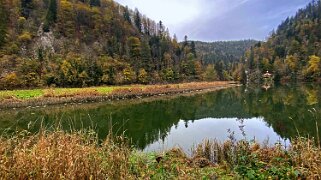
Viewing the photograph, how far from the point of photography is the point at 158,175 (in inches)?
286

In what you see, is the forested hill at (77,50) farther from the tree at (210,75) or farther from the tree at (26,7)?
the tree at (210,75)

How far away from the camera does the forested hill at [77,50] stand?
6376 cm

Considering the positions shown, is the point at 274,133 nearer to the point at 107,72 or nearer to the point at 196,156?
the point at 196,156

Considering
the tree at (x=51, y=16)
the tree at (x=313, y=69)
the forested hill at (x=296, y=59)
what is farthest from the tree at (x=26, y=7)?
the tree at (x=313, y=69)

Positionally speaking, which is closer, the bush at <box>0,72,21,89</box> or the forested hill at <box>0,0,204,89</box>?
the bush at <box>0,72,21,89</box>

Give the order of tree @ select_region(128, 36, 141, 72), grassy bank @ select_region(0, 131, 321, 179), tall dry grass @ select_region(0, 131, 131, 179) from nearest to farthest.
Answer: tall dry grass @ select_region(0, 131, 131, 179)
grassy bank @ select_region(0, 131, 321, 179)
tree @ select_region(128, 36, 141, 72)

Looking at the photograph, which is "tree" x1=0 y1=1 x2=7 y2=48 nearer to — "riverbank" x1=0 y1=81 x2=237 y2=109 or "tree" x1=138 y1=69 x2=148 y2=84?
"riverbank" x1=0 y1=81 x2=237 y2=109

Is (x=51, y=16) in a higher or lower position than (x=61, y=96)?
higher

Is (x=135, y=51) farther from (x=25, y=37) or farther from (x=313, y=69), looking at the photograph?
(x=313, y=69)

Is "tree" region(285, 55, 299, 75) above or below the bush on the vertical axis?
above

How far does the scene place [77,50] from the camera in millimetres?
89250

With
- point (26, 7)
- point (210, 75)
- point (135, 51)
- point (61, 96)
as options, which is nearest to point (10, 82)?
point (61, 96)


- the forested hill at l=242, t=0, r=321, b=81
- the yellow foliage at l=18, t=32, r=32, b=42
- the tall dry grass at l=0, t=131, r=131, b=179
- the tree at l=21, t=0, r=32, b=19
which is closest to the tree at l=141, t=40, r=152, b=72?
the yellow foliage at l=18, t=32, r=32, b=42

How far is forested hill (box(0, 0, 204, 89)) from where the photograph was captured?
63756 mm
